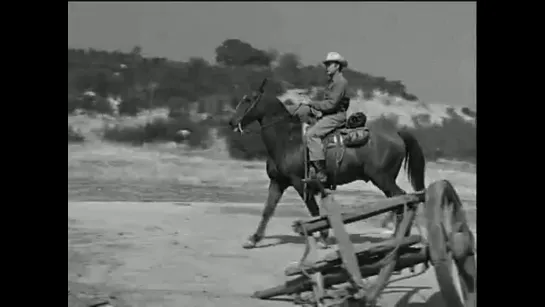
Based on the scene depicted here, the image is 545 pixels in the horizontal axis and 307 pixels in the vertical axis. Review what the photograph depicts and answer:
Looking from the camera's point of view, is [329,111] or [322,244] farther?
[322,244]

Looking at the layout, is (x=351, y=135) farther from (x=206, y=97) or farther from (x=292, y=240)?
(x=206, y=97)

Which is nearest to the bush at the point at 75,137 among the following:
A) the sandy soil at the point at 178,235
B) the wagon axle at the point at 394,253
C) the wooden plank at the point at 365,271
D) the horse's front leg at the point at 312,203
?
the sandy soil at the point at 178,235

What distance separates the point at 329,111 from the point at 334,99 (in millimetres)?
245

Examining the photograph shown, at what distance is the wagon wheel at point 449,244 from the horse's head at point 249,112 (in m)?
5.27

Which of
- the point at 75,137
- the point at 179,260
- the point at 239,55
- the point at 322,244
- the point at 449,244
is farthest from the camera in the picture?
the point at 239,55

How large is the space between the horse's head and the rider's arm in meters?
0.89

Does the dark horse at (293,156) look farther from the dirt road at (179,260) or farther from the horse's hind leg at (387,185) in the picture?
the dirt road at (179,260)

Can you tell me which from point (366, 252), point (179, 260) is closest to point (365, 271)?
point (366, 252)

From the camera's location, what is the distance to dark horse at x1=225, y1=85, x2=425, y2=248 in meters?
10.9

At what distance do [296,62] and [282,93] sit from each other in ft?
26.7

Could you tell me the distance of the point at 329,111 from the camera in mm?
10859

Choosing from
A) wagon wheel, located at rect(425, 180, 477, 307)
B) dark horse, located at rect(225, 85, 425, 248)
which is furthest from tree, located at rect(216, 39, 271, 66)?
wagon wheel, located at rect(425, 180, 477, 307)
